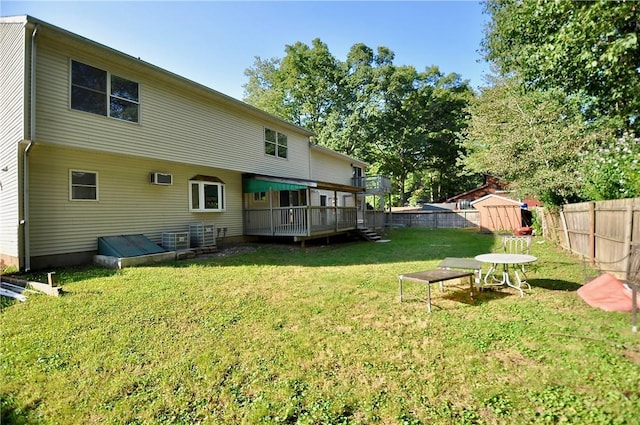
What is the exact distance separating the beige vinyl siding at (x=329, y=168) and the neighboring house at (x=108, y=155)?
5904mm

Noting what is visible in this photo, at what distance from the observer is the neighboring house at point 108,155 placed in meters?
7.75

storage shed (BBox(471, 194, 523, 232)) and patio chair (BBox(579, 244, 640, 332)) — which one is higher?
storage shed (BBox(471, 194, 523, 232))

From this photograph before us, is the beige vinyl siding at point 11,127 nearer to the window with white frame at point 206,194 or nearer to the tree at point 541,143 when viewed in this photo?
the window with white frame at point 206,194

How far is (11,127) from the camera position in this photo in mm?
8148

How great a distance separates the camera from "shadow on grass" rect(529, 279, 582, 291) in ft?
19.6

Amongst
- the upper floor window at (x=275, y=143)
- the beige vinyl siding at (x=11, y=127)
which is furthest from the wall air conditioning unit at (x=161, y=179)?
the upper floor window at (x=275, y=143)

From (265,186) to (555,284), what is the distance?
412 inches

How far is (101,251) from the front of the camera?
9133 millimetres

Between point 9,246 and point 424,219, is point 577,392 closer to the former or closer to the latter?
point 9,246

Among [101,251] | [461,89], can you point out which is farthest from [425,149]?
[101,251]

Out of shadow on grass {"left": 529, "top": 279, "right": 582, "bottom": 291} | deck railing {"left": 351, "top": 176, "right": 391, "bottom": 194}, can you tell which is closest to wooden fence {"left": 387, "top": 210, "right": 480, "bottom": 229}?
deck railing {"left": 351, "top": 176, "right": 391, "bottom": 194}

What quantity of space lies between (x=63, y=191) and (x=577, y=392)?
11.2m

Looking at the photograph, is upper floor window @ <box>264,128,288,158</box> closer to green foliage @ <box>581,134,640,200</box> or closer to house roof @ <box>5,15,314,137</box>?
house roof @ <box>5,15,314,137</box>

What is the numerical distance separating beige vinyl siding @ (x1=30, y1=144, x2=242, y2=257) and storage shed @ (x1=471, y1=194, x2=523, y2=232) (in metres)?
18.2
